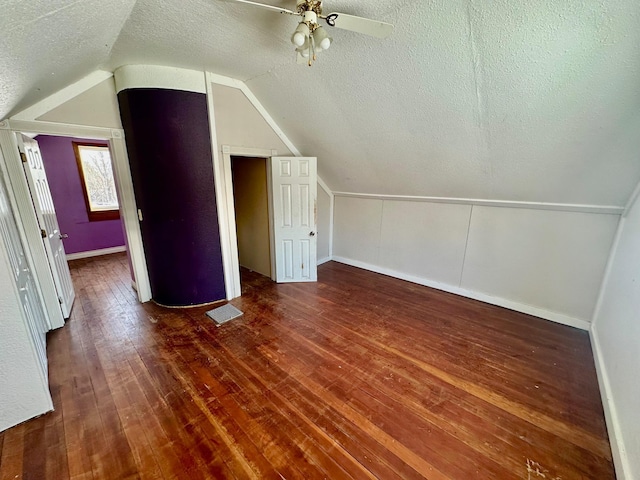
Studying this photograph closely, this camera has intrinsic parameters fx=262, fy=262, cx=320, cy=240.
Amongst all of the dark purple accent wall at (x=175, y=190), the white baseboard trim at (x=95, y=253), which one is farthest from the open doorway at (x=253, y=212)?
the white baseboard trim at (x=95, y=253)

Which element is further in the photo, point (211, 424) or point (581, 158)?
point (581, 158)

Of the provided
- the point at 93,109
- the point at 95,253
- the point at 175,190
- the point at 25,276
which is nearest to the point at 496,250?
the point at 175,190

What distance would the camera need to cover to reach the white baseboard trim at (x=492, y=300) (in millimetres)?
2977

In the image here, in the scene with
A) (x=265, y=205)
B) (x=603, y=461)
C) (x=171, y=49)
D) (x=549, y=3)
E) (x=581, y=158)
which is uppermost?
(x=171, y=49)

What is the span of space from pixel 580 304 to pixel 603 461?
1.90 metres

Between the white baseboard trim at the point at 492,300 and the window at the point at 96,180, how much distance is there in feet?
17.4

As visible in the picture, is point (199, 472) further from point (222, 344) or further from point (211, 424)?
point (222, 344)

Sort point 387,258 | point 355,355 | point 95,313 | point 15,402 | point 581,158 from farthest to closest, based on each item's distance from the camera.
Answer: point 387,258, point 95,313, point 355,355, point 581,158, point 15,402

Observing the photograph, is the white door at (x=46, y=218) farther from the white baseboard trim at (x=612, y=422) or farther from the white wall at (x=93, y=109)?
the white baseboard trim at (x=612, y=422)

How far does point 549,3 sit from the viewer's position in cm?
148

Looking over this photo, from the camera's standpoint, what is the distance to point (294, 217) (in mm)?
3891

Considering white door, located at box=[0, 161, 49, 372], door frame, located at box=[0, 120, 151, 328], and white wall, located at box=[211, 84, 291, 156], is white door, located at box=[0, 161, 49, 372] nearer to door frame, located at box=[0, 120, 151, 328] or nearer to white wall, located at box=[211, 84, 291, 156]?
door frame, located at box=[0, 120, 151, 328]

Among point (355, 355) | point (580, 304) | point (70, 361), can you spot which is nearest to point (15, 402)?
point (70, 361)

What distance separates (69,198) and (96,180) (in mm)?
581
